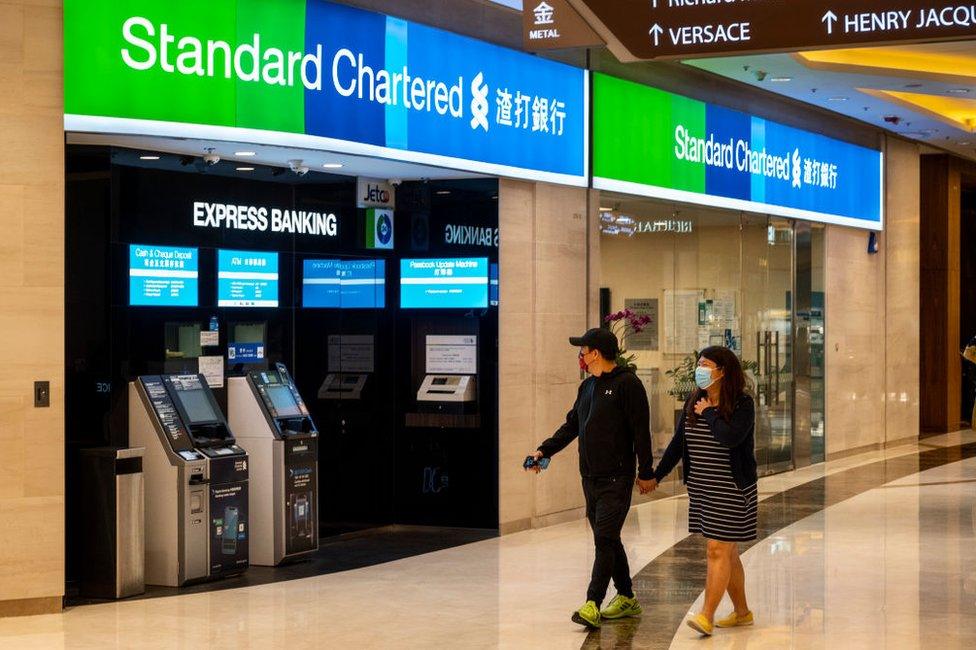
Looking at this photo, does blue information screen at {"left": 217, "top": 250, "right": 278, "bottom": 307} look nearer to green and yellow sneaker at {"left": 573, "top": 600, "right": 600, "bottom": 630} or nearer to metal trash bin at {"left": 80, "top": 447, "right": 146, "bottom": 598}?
metal trash bin at {"left": 80, "top": 447, "right": 146, "bottom": 598}

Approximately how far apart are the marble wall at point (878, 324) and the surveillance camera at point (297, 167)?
920 centimetres

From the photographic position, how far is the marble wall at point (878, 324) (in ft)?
58.3

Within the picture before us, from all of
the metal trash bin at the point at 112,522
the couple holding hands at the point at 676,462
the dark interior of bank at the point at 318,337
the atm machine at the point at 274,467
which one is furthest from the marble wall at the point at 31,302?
the couple holding hands at the point at 676,462

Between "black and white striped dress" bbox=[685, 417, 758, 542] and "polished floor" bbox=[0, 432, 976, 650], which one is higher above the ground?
"black and white striped dress" bbox=[685, 417, 758, 542]

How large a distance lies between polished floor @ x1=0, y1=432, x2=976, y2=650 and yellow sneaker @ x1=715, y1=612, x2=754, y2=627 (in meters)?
0.11

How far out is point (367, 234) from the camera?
11039 millimetres

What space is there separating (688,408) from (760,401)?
27.3 feet

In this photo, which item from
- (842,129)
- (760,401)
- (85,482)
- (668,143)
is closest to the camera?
(85,482)

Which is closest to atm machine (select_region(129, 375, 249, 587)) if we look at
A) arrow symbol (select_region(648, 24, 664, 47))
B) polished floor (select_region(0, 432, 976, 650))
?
polished floor (select_region(0, 432, 976, 650))

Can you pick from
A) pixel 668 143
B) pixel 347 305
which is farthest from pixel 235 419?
pixel 668 143

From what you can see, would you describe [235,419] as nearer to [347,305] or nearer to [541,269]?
[347,305]

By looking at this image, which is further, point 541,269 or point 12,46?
A: point 541,269

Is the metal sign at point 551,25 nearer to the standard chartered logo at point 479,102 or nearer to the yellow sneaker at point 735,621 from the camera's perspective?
the standard chartered logo at point 479,102

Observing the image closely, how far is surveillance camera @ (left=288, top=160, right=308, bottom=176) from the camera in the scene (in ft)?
32.2
